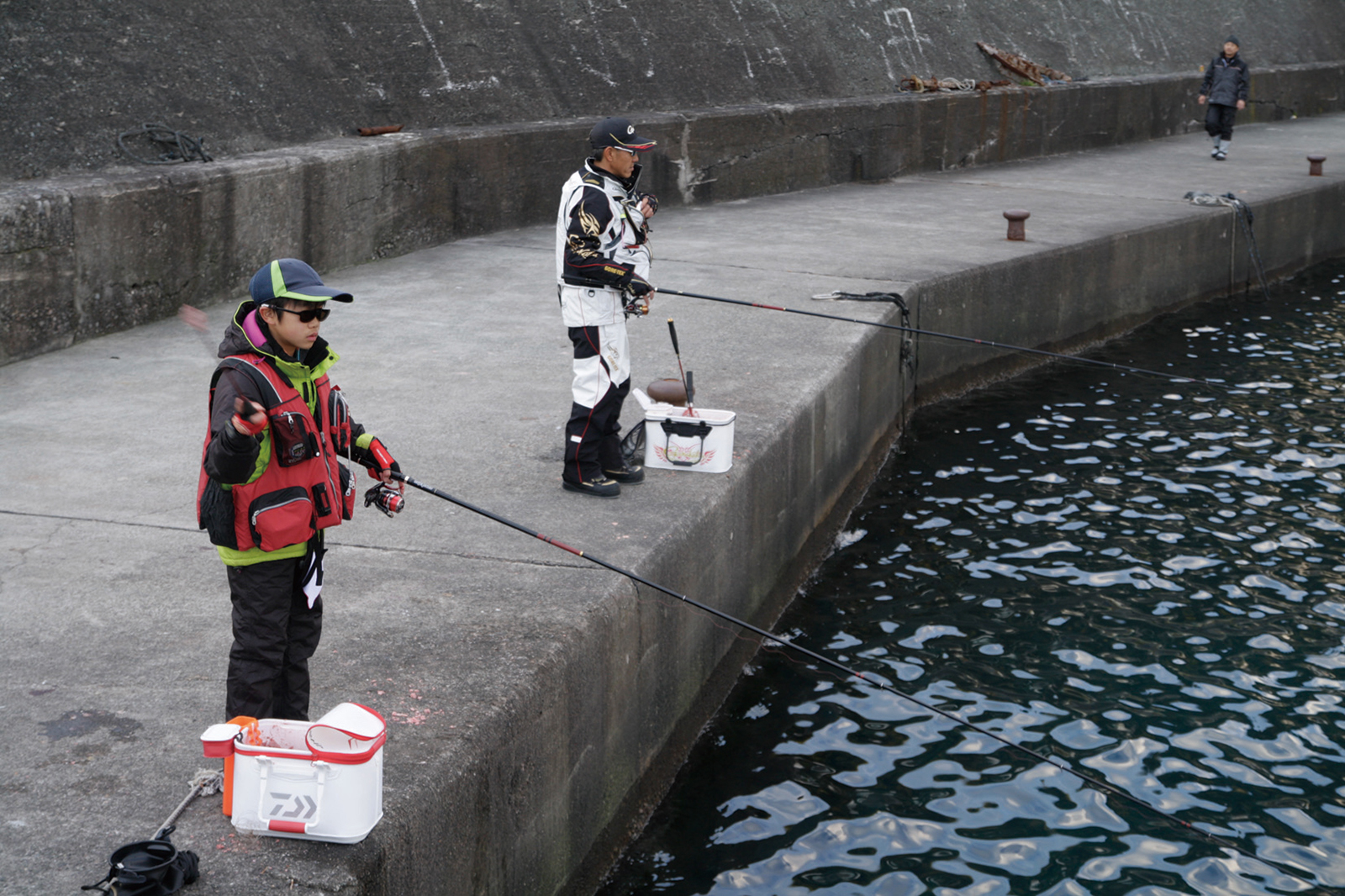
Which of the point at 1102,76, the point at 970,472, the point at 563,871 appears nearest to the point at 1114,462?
the point at 970,472

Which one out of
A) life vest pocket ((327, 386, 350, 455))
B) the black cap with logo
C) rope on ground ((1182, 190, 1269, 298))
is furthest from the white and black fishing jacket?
rope on ground ((1182, 190, 1269, 298))

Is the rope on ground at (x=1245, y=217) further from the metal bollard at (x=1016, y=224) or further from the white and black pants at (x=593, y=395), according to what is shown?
the white and black pants at (x=593, y=395)

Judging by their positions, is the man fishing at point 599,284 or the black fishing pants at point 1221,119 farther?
the black fishing pants at point 1221,119

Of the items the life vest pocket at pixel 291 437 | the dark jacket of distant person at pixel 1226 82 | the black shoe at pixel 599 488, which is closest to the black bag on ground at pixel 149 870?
the life vest pocket at pixel 291 437

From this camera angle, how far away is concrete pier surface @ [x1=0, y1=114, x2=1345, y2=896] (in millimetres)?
3615

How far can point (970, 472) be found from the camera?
9.28 metres

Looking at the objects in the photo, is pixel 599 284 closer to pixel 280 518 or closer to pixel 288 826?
pixel 280 518

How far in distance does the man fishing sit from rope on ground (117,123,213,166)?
413 centimetres

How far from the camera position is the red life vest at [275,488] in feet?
11.3

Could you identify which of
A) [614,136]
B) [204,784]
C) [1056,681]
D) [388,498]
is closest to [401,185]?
[614,136]

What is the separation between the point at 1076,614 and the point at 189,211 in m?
5.86

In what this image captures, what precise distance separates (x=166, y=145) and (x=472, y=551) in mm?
5107

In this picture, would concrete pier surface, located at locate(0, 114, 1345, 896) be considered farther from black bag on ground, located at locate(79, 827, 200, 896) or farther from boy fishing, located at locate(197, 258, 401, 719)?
boy fishing, located at locate(197, 258, 401, 719)

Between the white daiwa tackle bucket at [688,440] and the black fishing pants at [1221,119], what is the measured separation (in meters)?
14.0
